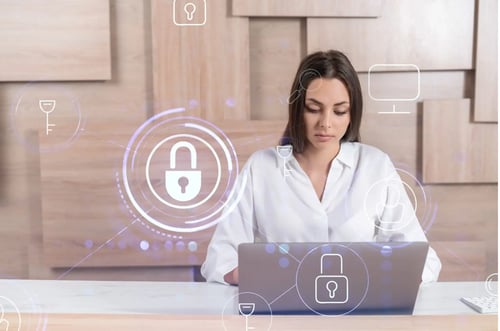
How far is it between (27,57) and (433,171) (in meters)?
0.48

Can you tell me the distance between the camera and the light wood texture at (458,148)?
24.0 inches

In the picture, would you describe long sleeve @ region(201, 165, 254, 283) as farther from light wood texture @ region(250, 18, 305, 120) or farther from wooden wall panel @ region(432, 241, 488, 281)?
wooden wall panel @ region(432, 241, 488, 281)

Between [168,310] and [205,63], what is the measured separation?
0.29 m

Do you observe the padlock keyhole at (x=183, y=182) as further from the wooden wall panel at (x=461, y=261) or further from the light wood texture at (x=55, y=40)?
the wooden wall panel at (x=461, y=261)

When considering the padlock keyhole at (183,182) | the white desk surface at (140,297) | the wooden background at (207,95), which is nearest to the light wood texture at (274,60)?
the wooden background at (207,95)

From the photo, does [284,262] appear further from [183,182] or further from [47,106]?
[47,106]

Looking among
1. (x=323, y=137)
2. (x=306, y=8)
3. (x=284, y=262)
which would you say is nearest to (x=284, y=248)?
(x=284, y=262)

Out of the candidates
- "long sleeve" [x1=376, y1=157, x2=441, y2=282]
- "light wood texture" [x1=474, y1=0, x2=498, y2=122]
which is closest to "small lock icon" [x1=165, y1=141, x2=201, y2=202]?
"long sleeve" [x1=376, y1=157, x2=441, y2=282]

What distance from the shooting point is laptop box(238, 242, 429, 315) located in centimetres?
61

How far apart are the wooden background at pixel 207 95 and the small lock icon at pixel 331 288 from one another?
0.11 metres

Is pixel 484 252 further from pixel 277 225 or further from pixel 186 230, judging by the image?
pixel 186 230

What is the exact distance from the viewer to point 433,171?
0.61m

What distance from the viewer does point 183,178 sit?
0.62m

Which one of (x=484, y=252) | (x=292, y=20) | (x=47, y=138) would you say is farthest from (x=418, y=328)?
(x=47, y=138)
